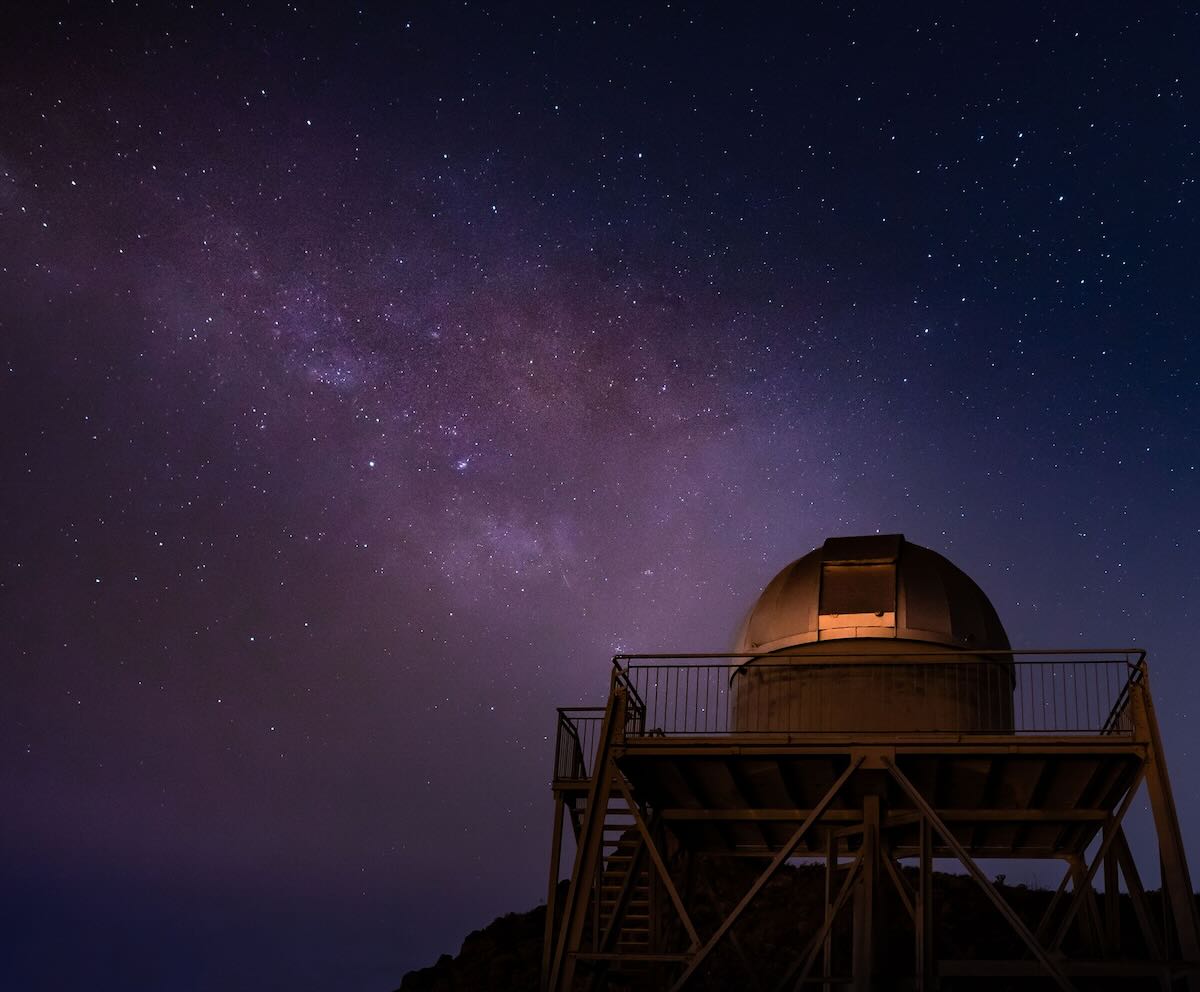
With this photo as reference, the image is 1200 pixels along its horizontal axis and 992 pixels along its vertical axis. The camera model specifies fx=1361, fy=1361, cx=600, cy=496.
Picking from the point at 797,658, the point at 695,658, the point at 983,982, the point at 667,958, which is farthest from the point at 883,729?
the point at 983,982

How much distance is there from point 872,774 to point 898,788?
44.1 inches

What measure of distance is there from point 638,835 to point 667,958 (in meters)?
2.97

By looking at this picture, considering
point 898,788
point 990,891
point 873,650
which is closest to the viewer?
point 990,891

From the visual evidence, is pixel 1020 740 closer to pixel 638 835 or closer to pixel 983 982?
pixel 638 835

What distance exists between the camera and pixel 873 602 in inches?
789

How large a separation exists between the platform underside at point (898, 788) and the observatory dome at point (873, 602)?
6.34ft

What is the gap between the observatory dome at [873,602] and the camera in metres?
19.9

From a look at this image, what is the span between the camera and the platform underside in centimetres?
1823

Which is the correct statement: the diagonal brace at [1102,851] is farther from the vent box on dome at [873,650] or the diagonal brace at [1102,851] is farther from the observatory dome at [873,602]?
the observatory dome at [873,602]

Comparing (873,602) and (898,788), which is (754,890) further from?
(873,602)

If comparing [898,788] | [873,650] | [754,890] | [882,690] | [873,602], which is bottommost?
[754,890]

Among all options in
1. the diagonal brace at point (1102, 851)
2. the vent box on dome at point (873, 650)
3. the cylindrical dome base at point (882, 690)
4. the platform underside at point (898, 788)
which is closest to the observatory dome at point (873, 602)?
the vent box on dome at point (873, 650)

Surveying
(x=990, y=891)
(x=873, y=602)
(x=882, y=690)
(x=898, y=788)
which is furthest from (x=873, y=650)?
(x=990, y=891)

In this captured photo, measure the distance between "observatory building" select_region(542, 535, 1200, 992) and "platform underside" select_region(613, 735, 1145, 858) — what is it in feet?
0.13
